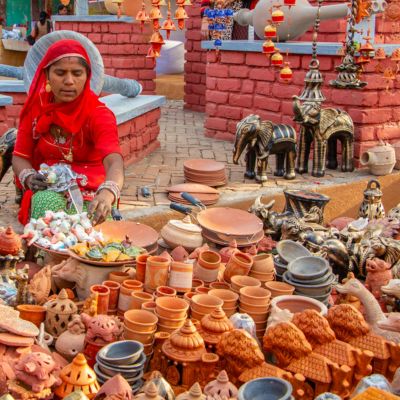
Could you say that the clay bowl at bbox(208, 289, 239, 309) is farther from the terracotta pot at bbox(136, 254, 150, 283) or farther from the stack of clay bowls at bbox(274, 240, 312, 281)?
the stack of clay bowls at bbox(274, 240, 312, 281)

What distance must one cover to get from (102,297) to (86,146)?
143 centimetres

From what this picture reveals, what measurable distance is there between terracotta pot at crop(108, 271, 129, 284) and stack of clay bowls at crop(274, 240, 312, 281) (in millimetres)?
839

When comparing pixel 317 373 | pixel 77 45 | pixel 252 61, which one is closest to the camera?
pixel 317 373

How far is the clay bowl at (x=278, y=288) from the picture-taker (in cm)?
329

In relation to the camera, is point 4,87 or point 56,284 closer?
point 56,284

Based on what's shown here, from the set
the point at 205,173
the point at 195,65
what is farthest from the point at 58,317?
the point at 195,65

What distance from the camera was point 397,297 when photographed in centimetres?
337

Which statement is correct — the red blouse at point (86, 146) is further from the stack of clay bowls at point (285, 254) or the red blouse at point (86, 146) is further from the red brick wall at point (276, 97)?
the red brick wall at point (276, 97)

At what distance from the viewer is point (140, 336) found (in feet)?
9.29

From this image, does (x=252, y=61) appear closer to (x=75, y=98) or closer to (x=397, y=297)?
(x=75, y=98)

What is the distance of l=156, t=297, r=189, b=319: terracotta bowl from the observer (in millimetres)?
2912

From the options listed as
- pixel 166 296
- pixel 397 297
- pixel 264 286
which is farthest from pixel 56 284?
pixel 397 297

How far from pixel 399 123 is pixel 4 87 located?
12.5 ft

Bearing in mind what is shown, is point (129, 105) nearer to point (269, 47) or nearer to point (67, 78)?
point (269, 47)
